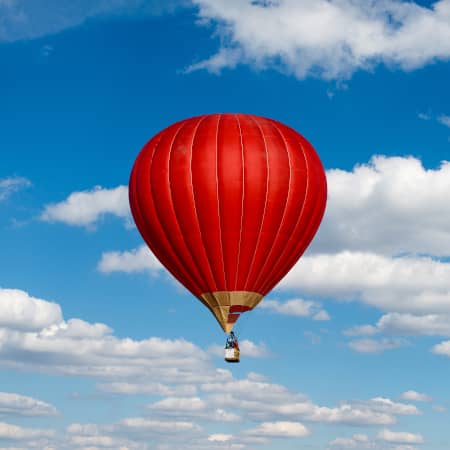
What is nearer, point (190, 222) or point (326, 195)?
point (190, 222)

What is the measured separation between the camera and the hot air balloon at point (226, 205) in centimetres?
5619

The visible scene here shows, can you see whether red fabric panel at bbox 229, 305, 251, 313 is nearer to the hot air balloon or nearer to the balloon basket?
the hot air balloon

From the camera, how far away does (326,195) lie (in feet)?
200

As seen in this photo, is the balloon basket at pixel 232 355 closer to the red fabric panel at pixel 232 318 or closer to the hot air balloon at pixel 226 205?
the hot air balloon at pixel 226 205

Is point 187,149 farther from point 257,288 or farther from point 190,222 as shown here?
point 257,288

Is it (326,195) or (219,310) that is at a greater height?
(326,195)

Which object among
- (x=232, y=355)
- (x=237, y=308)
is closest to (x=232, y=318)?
(x=237, y=308)

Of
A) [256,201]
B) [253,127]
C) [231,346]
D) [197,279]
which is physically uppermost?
[253,127]

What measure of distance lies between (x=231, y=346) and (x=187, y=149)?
36.5ft

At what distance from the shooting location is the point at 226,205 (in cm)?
5612

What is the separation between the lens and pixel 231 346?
184 feet

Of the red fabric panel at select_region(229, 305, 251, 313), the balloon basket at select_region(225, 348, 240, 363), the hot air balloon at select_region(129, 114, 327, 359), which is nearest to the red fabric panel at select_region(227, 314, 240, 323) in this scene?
the hot air balloon at select_region(129, 114, 327, 359)

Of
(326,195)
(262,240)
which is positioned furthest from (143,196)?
(326,195)

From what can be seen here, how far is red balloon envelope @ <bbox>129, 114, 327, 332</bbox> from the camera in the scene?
56.2 m
